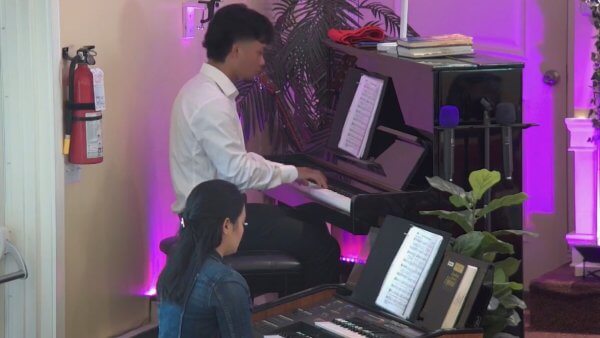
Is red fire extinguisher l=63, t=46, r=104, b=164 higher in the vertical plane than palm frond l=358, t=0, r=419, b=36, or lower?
lower

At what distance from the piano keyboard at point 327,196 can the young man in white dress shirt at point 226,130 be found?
0.08 meters

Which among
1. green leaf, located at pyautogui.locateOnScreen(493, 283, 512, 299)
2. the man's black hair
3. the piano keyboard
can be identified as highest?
the man's black hair

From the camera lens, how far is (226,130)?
4.09 m

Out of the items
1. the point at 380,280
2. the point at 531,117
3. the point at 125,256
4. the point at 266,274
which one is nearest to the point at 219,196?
the point at 380,280

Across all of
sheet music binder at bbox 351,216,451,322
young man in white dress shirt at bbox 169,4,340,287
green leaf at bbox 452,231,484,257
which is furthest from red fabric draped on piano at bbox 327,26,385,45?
green leaf at bbox 452,231,484,257

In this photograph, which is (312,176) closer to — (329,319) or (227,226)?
(329,319)

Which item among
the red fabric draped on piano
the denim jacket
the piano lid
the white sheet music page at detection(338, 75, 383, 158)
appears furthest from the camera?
the red fabric draped on piano

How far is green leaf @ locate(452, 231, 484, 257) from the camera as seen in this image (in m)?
3.34

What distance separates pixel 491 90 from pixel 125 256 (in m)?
1.62

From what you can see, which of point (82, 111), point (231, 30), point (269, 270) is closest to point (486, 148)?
point (269, 270)

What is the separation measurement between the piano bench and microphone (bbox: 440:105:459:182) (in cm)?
67

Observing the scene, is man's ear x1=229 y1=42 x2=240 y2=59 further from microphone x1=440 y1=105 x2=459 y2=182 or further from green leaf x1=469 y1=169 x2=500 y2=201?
green leaf x1=469 y1=169 x2=500 y2=201

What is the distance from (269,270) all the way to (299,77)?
1336 mm

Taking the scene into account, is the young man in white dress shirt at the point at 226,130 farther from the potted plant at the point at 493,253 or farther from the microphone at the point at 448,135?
the potted plant at the point at 493,253
